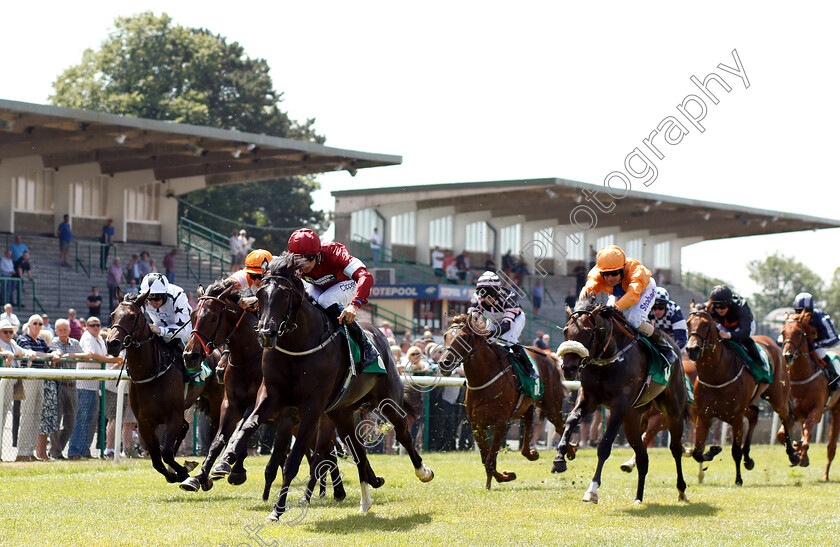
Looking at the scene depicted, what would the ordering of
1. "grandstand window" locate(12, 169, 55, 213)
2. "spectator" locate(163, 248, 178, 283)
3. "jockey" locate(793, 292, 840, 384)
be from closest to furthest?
"jockey" locate(793, 292, 840, 384) → "spectator" locate(163, 248, 178, 283) → "grandstand window" locate(12, 169, 55, 213)

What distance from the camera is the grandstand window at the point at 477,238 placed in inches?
1400

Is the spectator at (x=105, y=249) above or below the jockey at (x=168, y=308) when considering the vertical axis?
above

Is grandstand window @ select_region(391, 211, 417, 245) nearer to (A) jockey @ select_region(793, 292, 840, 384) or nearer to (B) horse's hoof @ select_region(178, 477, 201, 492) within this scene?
(A) jockey @ select_region(793, 292, 840, 384)

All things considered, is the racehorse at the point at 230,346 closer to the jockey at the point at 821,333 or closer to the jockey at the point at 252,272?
the jockey at the point at 252,272

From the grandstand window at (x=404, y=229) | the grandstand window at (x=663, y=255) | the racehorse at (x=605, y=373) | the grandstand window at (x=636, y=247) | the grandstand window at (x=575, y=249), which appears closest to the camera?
the racehorse at (x=605, y=373)

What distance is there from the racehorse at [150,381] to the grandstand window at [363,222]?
873 inches

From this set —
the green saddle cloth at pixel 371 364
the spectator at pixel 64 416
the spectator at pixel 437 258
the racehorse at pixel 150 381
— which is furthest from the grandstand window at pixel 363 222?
the green saddle cloth at pixel 371 364

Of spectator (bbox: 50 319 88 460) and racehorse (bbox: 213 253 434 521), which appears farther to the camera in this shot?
spectator (bbox: 50 319 88 460)

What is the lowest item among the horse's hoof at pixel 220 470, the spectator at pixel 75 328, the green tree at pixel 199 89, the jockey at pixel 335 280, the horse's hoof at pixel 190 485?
the horse's hoof at pixel 190 485

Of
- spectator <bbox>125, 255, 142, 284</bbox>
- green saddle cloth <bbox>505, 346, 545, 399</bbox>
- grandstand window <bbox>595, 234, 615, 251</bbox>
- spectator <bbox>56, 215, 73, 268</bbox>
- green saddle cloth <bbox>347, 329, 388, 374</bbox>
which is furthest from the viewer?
grandstand window <bbox>595, 234, 615, 251</bbox>

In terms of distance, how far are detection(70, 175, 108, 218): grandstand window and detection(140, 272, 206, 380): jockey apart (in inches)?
662

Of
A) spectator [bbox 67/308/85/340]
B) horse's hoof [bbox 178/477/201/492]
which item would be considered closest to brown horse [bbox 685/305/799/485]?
horse's hoof [bbox 178/477/201/492]

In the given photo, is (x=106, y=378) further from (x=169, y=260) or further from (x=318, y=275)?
(x=169, y=260)

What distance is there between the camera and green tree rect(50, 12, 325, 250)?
4419cm
